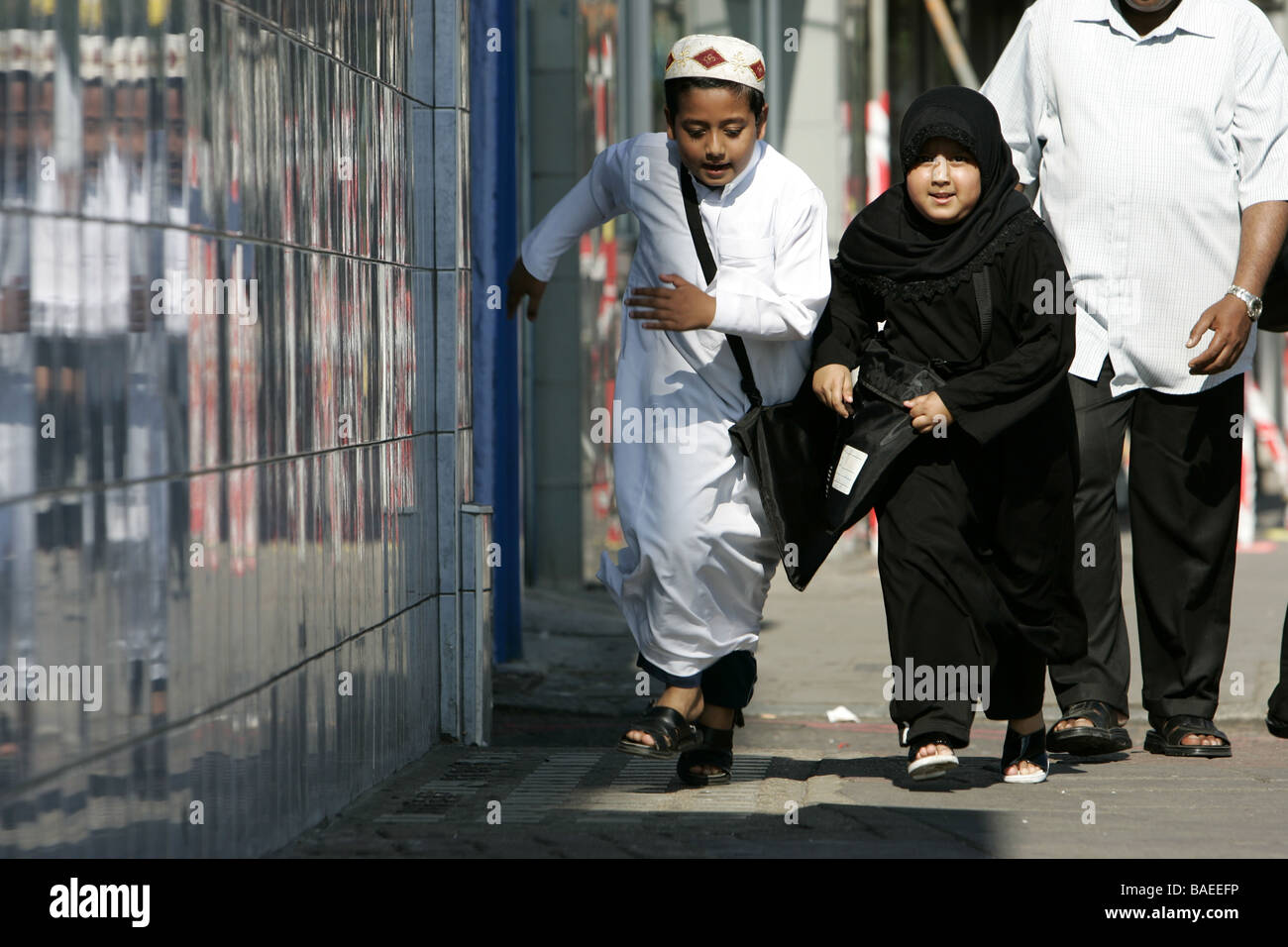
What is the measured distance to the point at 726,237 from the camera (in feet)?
15.6

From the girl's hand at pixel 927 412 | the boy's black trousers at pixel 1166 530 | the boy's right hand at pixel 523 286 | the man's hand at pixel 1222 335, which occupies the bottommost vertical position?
the boy's black trousers at pixel 1166 530

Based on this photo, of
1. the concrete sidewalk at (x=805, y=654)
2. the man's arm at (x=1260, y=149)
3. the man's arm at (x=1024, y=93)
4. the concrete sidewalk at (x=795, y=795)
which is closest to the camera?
the concrete sidewalk at (x=795, y=795)

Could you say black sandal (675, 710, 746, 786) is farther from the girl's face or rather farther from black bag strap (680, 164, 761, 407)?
the girl's face

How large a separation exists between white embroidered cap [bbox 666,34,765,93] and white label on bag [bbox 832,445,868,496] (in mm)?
887

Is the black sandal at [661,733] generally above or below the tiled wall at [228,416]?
below

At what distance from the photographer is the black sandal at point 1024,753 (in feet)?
15.9

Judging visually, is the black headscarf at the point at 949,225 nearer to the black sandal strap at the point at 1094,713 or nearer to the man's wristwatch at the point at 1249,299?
the man's wristwatch at the point at 1249,299

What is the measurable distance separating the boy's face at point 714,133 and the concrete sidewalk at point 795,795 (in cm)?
146

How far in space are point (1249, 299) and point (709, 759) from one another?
186 cm

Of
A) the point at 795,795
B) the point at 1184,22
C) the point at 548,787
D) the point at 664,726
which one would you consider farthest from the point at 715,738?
the point at 1184,22

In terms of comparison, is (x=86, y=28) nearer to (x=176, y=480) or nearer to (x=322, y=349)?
(x=176, y=480)

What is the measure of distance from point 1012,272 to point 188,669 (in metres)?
2.15

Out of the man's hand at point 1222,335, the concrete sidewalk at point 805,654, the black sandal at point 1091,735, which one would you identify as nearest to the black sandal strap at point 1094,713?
the black sandal at point 1091,735
